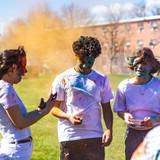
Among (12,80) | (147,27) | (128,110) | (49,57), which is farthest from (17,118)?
(147,27)

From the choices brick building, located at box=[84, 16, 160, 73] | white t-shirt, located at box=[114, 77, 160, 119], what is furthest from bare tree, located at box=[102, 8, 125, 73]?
white t-shirt, located at box=[114, 77, 160, 119]

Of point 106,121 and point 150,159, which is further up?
point 150,159

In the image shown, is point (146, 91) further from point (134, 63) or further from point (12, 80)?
point (12, 80)

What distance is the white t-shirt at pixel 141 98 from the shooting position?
4.77 m

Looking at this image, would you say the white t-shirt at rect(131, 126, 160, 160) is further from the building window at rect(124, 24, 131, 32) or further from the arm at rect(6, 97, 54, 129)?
the building window at rect(124, 24, 131, 32)

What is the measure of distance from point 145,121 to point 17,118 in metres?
1.22

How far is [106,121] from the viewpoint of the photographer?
15.9ft

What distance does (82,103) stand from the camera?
15.3ft

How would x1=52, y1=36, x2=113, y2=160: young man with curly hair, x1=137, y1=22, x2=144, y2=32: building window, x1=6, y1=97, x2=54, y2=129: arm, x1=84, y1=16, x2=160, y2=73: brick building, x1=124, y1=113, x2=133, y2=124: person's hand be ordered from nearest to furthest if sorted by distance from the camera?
x1=6, y1=97, x2=54, y2=129: arm, x1=52, y1=36, x2=113, y2=160: young man with curly hair, x1=124, y1=113, x2=133, y2=124: person's hand, x1=84, y1=16, x2=160, y2=73: brick building, x1=137, y1=22, x2=144, y2=32: building window

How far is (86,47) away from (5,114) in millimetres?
996

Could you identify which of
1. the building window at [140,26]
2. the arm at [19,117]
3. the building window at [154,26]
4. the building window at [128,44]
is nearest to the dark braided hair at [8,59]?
the arm at [19,117]

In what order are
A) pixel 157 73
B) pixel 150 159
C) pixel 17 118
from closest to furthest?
1. pixel 150 159
2. pixel 17 118
3. pixel 157 73

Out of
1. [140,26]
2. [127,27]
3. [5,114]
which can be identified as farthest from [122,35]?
[5,114]

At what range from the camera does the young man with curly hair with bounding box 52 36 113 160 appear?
4.64m
